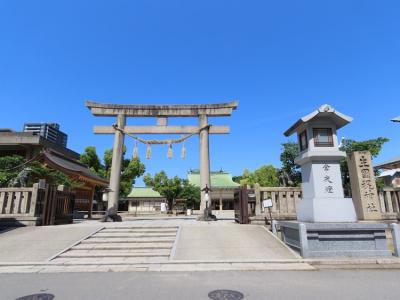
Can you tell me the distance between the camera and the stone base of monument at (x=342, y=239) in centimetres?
689

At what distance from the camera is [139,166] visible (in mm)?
33969

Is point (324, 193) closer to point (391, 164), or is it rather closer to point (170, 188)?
point (170, 188)

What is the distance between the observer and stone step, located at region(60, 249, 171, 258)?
24.0 feet

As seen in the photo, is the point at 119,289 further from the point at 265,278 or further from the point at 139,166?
the point at 139,166

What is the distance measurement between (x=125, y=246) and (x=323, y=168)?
22.5 feet

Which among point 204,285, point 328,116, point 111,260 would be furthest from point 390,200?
point 111,260

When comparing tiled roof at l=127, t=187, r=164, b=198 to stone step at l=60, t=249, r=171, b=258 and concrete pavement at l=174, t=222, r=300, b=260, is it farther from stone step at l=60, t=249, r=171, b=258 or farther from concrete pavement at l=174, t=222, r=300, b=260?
stone step at l=60, t=249, r=171, b=258

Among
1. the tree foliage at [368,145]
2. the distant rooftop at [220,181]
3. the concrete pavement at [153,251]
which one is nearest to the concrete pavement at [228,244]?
the concrete pavement at [153,251]

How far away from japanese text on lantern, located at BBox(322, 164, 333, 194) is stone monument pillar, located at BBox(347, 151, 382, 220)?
3.24m

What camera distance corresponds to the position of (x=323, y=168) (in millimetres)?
7973

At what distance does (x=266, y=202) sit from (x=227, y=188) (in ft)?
98.1

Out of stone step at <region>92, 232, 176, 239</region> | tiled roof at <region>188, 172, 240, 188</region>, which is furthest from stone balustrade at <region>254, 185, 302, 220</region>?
tiled roof at <region>188, 172, 240, 188</region>

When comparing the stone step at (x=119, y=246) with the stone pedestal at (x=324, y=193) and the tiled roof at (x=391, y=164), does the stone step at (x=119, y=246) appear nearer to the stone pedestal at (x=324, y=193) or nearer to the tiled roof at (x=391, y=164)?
the stone pedestal at (x=324, y=193)

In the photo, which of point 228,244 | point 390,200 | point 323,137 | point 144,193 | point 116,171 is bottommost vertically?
point 228,244
